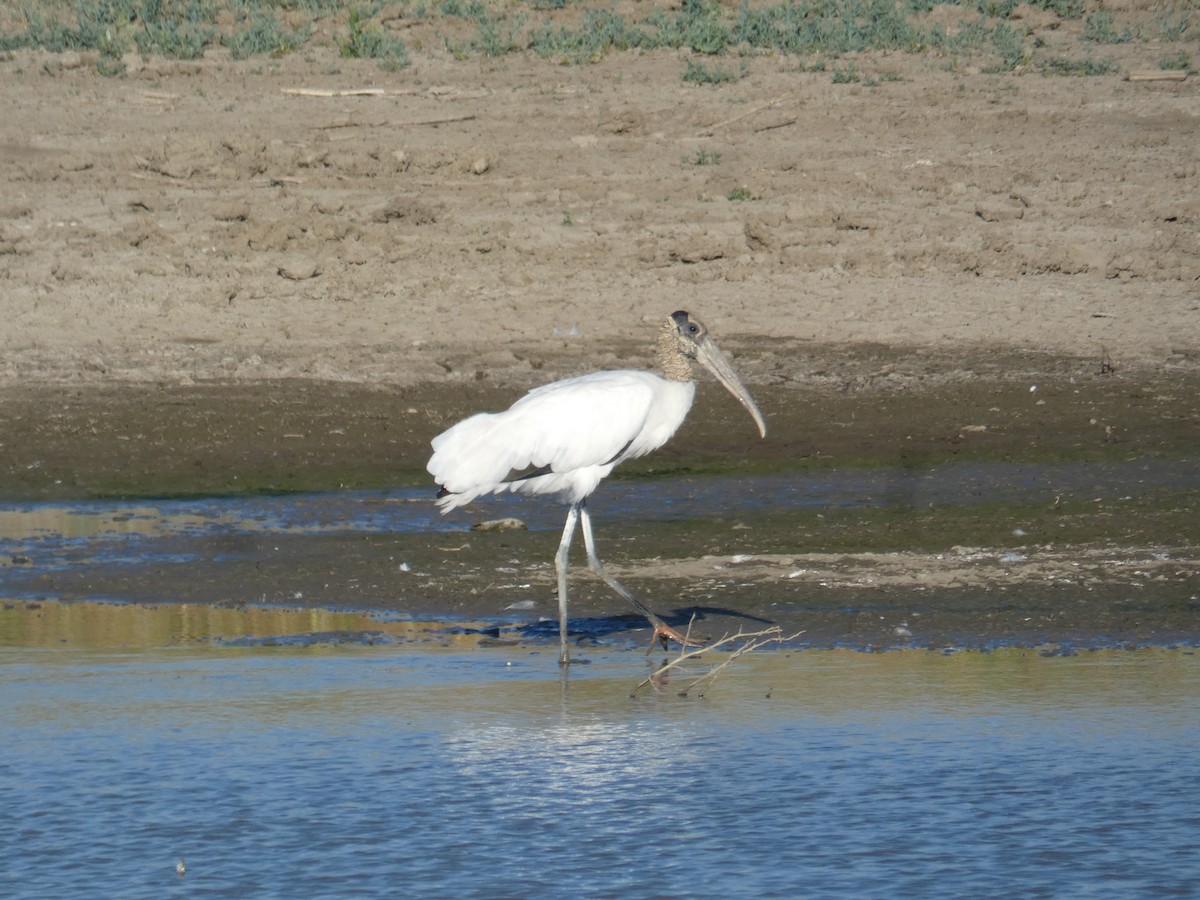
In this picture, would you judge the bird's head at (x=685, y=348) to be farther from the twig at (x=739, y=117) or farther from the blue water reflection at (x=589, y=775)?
the twig at (x=739, y=117)

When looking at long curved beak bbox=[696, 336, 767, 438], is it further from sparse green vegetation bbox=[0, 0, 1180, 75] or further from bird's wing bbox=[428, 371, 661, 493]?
sparse green vegetation bbox=[0, 0, 1180, 75]

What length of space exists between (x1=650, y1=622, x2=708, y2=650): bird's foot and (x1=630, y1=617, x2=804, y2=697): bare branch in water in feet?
0.09

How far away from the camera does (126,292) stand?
1228cm

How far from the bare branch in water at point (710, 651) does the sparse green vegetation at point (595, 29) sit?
30.9 feet

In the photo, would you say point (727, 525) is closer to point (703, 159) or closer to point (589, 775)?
point (589, 775)

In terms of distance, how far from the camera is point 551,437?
6.95 meters

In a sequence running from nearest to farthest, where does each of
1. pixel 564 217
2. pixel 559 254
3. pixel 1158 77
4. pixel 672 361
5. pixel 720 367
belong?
pixel 672 361 < pixel 720 367 < pixel 559 254 < pixel 564 217 < pixel 1158 77

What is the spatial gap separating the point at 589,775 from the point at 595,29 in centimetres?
1209

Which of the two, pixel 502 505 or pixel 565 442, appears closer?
pixel 565 442

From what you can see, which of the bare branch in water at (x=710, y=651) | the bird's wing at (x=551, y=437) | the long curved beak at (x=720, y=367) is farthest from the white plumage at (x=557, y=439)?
the bare branch in water at (x=710, y=651)

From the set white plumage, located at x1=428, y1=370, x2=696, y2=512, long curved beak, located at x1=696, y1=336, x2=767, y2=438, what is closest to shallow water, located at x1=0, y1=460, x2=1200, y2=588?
long curved beak, located at x1=696, y1=336, x2=767, y2=438

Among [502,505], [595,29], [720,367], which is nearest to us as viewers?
[720,367]

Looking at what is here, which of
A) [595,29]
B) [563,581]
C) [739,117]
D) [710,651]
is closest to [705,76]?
[739,117]

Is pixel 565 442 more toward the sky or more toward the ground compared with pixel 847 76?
more toward the ground
